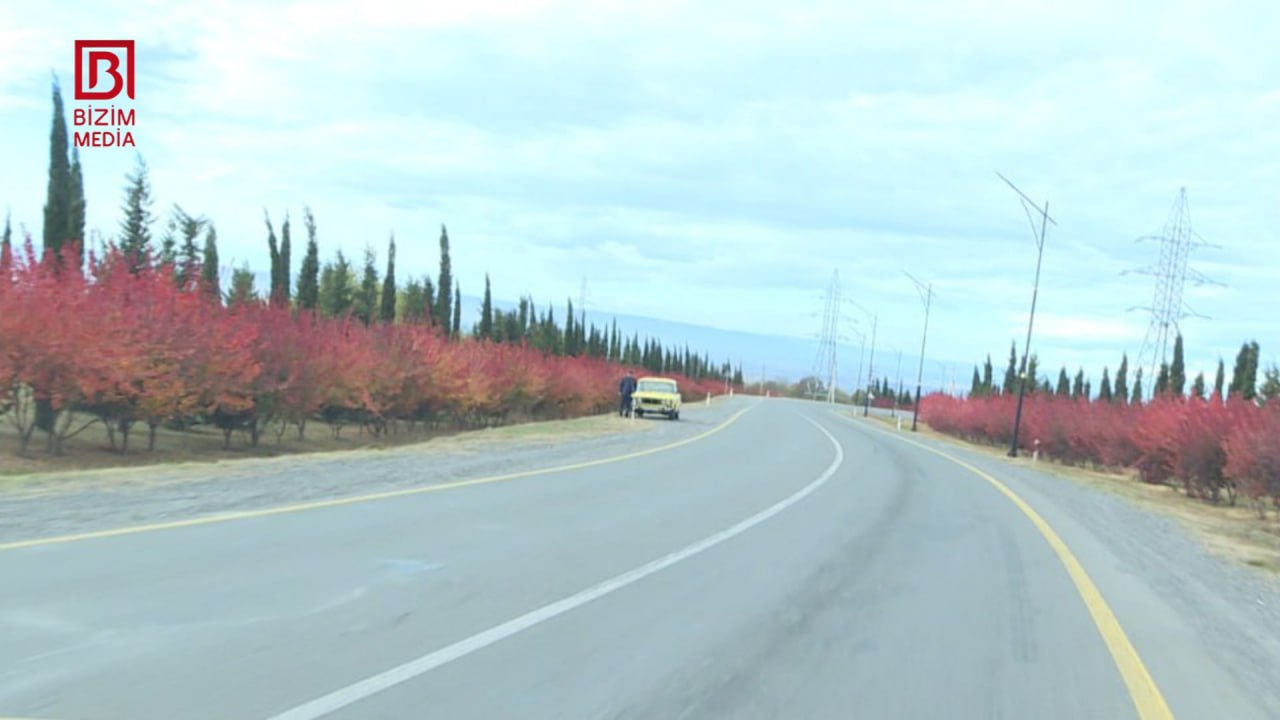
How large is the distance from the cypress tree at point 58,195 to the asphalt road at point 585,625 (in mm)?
27388

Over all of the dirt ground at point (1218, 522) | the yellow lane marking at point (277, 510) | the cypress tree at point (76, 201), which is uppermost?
the cypress tree at point (76, 201)

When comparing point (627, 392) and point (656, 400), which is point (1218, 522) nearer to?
point (627, 392)

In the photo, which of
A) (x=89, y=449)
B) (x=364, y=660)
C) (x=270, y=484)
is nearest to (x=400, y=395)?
(x=89, y=449)

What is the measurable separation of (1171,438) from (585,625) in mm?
28953

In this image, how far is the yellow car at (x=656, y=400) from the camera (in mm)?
51438

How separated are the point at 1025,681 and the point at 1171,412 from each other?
95.6 ft

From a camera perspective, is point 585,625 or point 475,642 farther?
point 585,625

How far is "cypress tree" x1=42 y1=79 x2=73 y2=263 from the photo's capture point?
1398 inches

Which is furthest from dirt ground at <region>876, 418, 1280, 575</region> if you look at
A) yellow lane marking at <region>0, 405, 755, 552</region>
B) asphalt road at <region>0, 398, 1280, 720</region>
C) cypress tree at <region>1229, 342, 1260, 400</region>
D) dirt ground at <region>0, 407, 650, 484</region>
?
cypress tree at <region>1229, 342, 1260, 400</region>

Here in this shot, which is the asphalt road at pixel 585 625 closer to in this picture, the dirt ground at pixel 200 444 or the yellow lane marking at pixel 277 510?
the yellow lane marking at pixel 277 510

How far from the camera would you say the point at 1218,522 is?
2412 centimetres

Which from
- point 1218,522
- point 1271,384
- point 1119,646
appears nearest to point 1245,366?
→ point 1271,384

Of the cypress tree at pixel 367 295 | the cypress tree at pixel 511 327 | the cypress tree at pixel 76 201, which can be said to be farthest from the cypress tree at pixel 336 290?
the cypress tree at pixel 76 201

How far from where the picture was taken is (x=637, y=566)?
10.4 meters
